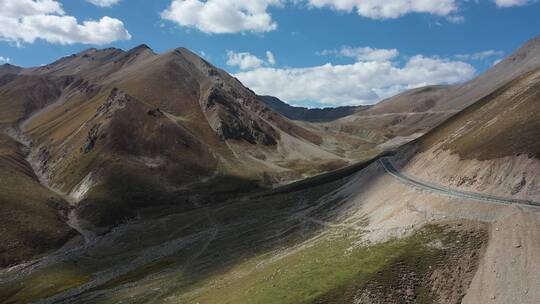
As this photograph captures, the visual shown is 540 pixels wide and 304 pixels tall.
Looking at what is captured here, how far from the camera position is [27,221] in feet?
424

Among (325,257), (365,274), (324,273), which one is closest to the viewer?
(365,274)

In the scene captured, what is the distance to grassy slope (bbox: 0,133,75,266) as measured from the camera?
11706 cm

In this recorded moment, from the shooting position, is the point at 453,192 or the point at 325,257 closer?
the point at 325,257

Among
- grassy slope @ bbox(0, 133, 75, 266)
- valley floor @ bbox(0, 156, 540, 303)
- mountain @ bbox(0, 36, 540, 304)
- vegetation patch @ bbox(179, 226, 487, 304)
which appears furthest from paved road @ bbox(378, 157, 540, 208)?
grassy slope @ bbox(0, 133, 75, 266)

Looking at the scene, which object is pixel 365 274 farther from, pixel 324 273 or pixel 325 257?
pixel 325 257

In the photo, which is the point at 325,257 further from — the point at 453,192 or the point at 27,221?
the point at 27,221

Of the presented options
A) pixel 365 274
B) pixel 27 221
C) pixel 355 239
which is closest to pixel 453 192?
pixel 355 239

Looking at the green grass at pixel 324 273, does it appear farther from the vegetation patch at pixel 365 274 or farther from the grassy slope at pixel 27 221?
the grassy slope at pixel 27 221

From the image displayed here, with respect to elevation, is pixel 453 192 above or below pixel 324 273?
above

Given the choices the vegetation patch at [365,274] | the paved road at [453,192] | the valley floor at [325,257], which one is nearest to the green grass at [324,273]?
the vegetation patch at [365,274]

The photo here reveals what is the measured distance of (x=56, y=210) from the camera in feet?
481

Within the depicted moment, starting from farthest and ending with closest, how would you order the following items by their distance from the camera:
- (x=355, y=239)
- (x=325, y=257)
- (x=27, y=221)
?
1. (x=27, y=221)
2. (x=355, y=239)
3. (x=325, y=257)

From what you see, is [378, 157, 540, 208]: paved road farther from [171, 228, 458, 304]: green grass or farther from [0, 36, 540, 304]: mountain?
[171, 228, 458, 304]: green grass

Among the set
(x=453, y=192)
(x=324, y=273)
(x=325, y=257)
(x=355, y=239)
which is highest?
(x=453, y=192)
